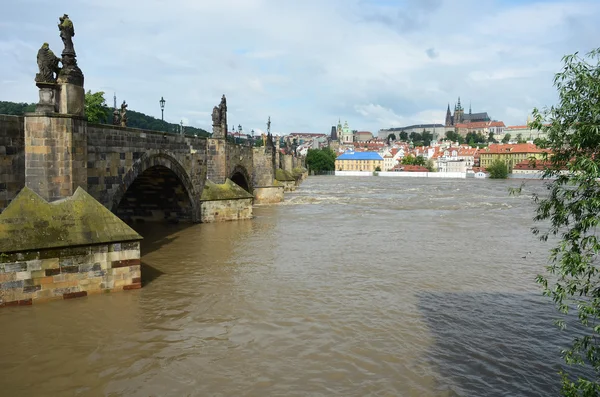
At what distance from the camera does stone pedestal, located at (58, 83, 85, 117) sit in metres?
12.1

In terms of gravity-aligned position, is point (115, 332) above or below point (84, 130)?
below

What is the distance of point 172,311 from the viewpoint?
1067cm

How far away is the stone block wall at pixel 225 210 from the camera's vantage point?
25.3 metres

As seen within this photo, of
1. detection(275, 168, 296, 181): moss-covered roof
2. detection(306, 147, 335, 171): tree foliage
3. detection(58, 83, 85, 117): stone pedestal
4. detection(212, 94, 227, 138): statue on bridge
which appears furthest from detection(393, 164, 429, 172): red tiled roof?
detection(58, 83, 85, 117): stone pedestal

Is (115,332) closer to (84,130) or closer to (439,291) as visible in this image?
(84,130)

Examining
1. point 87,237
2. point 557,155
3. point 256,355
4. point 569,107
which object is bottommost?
point 256,355

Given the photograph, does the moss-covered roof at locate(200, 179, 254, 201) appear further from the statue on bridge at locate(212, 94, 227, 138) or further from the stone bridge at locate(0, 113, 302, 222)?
the statue on bridge at locate(212, 94, 227, 138)

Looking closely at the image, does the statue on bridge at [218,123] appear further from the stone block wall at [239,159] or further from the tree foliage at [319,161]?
the tree foliage at [319,161]

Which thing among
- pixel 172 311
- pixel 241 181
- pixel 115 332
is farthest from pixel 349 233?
pixel 241 181

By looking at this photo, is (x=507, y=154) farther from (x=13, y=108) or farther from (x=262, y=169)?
(x=13, y=108)

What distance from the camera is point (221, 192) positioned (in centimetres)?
2631

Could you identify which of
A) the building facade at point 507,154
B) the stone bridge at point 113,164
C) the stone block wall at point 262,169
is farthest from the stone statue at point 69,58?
the building facade at point 507,154

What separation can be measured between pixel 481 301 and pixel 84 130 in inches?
444

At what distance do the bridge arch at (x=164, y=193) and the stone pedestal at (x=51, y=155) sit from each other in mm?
7443
